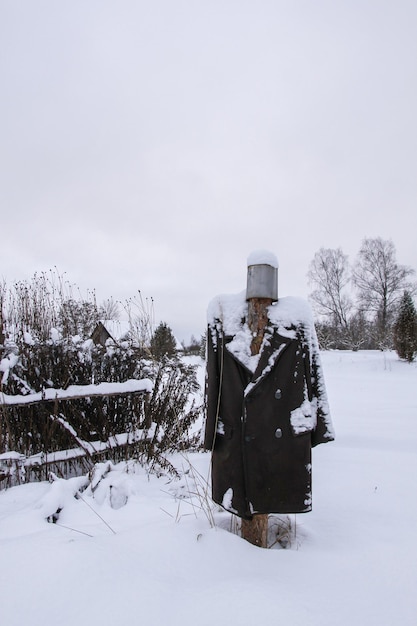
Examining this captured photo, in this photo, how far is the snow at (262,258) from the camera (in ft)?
6.42

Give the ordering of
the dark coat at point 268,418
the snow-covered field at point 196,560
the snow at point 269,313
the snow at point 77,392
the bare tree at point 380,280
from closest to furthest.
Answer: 1. the snow-covered field at point 196,560
2. the dark coat at point 268,418
3. the snow at point 269,313
4. the snow at point 77,392
5. the bare tree at point 380,280

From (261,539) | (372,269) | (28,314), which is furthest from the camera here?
(372,269)

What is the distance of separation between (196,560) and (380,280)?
35535 millimetres

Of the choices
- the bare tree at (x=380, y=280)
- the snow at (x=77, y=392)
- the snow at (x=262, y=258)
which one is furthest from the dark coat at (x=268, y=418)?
the bare tree at (x=380, y=280)

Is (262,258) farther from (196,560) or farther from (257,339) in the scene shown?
(196,560)

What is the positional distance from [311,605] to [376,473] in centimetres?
202

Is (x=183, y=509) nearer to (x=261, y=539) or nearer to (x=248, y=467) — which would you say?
(x=261, y=539)

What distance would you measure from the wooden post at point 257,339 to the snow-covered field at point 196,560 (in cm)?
11

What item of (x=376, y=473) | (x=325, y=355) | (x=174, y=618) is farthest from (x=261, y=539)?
(x=325, y=355)

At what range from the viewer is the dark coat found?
5.98 feet

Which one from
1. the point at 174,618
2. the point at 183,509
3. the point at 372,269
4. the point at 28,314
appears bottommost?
the point at 183,509

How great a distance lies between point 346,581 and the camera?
165 cm

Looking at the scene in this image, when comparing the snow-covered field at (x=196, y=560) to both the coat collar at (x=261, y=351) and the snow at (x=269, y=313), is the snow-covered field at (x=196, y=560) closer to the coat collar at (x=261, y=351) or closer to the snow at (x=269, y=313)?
the coat collar at (x=261, y=351)

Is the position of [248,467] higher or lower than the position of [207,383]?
lower
